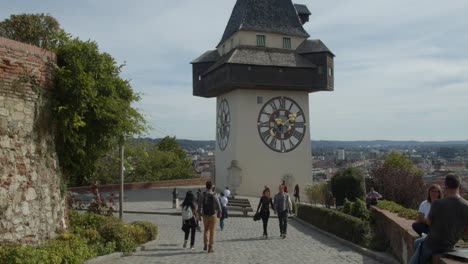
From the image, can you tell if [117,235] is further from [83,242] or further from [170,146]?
[170,146]

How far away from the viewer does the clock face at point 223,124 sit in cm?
3957

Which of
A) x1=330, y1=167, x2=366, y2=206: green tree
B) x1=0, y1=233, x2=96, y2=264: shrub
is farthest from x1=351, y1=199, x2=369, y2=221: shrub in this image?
x1=330, y1=167, x2=366, y2=206: green tree

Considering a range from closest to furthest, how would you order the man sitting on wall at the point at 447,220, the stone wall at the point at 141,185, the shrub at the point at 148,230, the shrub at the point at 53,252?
1. the man sitting on wall at the point at 447,220
2. the shrub at the point at 53,252
3. the shrub at the point at 148,230
4. the stone wall at the point at 141,185

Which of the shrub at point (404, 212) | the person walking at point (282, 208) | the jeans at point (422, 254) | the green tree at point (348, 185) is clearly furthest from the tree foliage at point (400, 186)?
the jeans at point (422, 254)

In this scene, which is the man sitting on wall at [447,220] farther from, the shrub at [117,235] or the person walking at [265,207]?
the person walking at [265,207]

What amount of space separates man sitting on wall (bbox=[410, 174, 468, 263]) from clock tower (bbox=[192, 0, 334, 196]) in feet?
98.1

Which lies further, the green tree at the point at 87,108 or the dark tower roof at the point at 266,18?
the dark tower roof at the point at 266,18

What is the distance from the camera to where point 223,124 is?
134ft

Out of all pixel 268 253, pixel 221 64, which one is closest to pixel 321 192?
pixel 221 64

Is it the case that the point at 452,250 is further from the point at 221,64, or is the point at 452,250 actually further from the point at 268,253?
the point at 221,64

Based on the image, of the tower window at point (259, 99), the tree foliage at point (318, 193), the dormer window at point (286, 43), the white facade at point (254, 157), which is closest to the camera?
the tree foliage at point (318, 193)

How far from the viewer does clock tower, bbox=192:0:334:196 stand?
121 feet

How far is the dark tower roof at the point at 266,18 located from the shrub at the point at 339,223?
64.7ft

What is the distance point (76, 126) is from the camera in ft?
37.3
